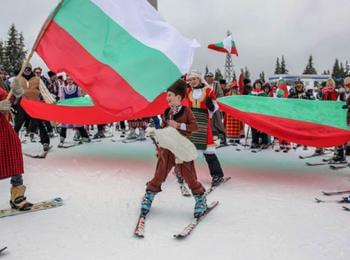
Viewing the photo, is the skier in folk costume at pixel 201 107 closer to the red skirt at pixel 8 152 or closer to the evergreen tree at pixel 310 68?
the red skirt at pixel 8 152

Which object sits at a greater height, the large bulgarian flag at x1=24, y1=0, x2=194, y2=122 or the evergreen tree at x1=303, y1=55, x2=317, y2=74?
the evergreen tree at x1=303, y1=55, x2=317, y2=74

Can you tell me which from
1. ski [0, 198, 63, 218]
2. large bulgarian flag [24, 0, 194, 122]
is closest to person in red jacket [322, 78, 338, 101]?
large bulgarian flag [24, 0, 194, 122]

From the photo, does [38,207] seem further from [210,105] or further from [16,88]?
[210,105]

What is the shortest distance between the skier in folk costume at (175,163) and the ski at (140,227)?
10 centimetres

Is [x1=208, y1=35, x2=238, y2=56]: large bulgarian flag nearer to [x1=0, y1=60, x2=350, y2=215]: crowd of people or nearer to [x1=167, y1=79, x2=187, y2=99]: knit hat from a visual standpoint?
[x1=0, y1=60, x2=350, y2=215]: crowd of people

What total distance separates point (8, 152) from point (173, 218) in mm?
1637

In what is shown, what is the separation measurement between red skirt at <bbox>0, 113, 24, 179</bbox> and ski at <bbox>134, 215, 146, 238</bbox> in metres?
1.23

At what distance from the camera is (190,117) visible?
13.0 ft

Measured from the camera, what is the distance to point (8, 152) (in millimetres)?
3883

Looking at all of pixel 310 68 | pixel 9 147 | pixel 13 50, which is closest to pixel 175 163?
pixel 9 147

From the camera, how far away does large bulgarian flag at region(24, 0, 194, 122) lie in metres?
4.26

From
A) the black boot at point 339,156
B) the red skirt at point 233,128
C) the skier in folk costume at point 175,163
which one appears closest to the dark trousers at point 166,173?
the skier in folk costume at point 175,163

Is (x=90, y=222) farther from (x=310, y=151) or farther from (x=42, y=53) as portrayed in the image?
(x=310, y=151)

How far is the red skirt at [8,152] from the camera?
12.6 feet
